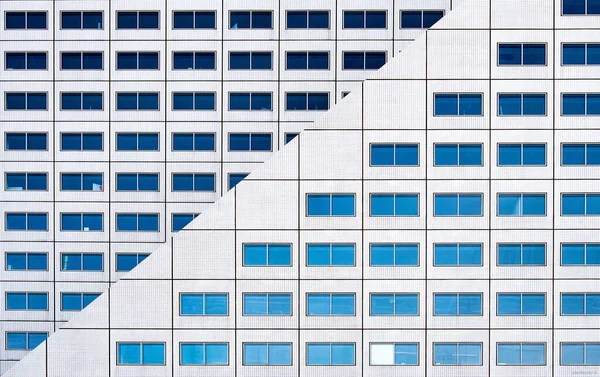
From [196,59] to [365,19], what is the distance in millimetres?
10548

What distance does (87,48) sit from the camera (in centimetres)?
3416

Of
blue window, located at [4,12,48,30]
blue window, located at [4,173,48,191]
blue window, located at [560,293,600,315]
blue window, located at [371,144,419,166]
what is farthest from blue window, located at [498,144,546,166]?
blue window, located at [4,12,48,30]

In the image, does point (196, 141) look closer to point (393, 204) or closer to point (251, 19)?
point (251, 19)

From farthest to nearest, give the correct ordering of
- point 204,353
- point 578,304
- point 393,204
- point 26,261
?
point 26,261 → point 204,353 → point 578,304 → point 393,204

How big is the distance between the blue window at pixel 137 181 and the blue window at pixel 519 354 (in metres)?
21.8

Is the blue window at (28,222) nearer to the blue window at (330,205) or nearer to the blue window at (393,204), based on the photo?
the blue window at (330,205)

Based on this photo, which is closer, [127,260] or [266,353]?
[266,353]

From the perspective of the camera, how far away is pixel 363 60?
110 ft

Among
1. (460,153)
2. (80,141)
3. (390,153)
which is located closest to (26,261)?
(80,141)

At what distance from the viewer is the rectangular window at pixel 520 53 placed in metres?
27.6

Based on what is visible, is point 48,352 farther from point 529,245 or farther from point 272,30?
point 529,245

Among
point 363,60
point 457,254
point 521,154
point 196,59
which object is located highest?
point 196,59

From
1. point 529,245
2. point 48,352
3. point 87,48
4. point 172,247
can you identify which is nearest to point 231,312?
point 172,247

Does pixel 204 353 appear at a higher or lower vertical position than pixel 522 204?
lower
